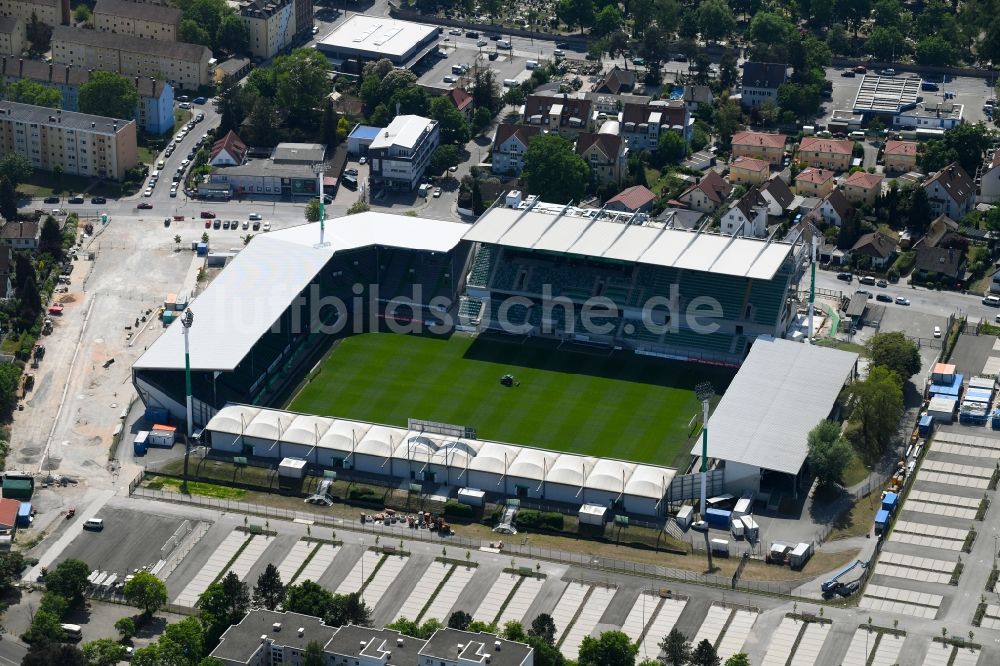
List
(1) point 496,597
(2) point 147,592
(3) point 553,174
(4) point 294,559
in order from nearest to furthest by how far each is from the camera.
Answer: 1. (2) point 147,592
2. (1) point 496,597
3. (4) point 294,559
4. (3) point 553,174

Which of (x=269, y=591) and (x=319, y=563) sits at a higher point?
(x=269, y=591)

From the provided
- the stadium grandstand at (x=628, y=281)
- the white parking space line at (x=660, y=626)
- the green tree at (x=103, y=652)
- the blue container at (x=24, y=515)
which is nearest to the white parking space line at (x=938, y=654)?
the white parking space line at (x=660, y=626)

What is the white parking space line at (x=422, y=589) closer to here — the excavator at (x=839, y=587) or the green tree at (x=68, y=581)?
the green tree at (x=68, y=581)

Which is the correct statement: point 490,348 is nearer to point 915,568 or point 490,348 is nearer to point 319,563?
point 319,563

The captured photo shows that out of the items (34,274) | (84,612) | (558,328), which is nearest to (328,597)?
(84,612)

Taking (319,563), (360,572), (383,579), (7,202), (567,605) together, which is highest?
(567,605)

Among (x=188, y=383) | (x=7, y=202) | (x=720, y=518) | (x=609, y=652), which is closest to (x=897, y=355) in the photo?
(x=720, y=518)

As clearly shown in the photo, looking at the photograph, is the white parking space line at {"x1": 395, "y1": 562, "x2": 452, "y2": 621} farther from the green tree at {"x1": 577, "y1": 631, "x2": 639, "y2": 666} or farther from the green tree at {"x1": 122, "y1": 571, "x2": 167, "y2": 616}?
the green tree at {"x1": 122, "y1": 571, "x2": 167, "y2": 616}
